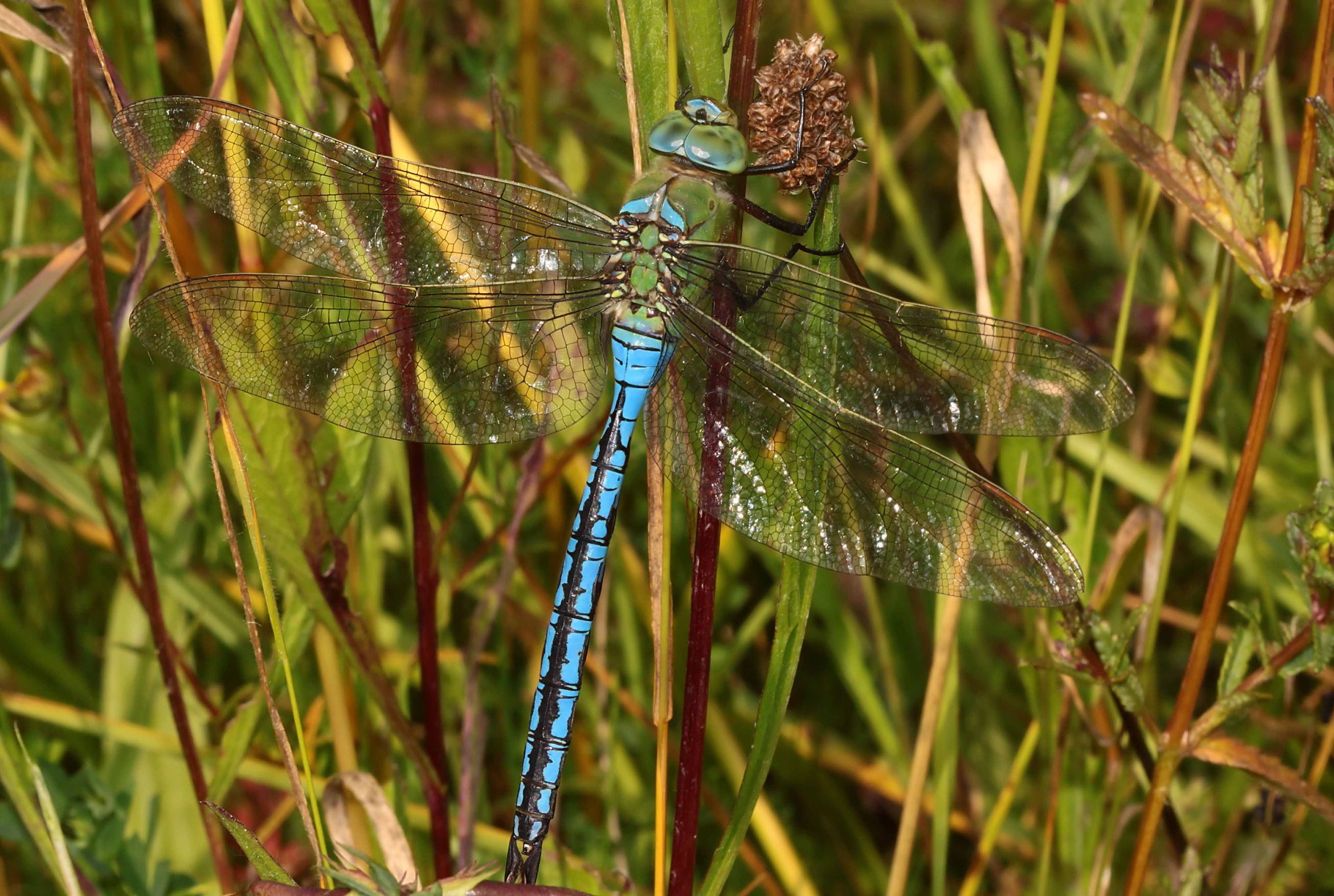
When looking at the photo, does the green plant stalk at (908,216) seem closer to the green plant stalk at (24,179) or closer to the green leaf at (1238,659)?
the green leaf at (1238,659)

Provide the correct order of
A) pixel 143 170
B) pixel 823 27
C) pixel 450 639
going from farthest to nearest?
1. pixel 823 27
2. pixel 450 639
3. pixel 143 170

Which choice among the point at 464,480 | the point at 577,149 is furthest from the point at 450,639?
the point at 577,149

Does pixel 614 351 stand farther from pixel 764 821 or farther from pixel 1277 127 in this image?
pixel 1277 127

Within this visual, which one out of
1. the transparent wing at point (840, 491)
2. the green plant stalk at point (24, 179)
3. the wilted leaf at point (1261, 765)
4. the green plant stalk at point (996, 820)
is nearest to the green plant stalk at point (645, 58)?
the transparent wing at point (840, 491)

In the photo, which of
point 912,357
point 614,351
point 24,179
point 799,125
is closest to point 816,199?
point 799,125

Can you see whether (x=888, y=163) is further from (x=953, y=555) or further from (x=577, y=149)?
(x=953, y=555)

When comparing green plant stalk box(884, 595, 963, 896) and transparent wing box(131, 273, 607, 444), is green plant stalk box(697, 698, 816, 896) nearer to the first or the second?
green plant stalk box(884, 595, 963, 896)

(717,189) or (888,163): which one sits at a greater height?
(888,163)
